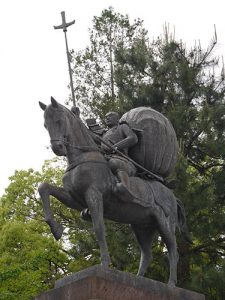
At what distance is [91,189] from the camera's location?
9844mm

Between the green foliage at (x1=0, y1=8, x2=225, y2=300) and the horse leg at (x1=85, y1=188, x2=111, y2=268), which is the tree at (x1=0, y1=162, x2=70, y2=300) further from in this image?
the horse leg at (x1=85, y1=188, x2=111, y2=268)

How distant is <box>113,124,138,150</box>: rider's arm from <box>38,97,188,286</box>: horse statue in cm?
46

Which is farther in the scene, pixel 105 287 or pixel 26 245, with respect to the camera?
pixel 26 245

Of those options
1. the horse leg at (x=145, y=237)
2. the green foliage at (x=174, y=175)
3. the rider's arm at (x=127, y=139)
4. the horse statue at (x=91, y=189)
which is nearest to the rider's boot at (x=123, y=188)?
the horse statue at (x=91, y=189)

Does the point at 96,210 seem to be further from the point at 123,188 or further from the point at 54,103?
the point at 54,103

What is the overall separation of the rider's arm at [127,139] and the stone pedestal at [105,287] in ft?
6.68

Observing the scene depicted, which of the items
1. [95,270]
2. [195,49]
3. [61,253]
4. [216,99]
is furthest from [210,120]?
[95,270]

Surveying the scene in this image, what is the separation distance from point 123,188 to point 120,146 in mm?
907

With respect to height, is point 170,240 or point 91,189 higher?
point 91,189

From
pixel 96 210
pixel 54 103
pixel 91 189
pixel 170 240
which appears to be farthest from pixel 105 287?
pixel 54 103

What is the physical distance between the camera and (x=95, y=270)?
9.19 meters

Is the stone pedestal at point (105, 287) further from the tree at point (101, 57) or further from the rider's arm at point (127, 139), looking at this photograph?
the tree at point (101, 57)

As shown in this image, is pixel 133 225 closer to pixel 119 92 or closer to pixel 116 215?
pixel 116 215

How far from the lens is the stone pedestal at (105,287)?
9.08m
